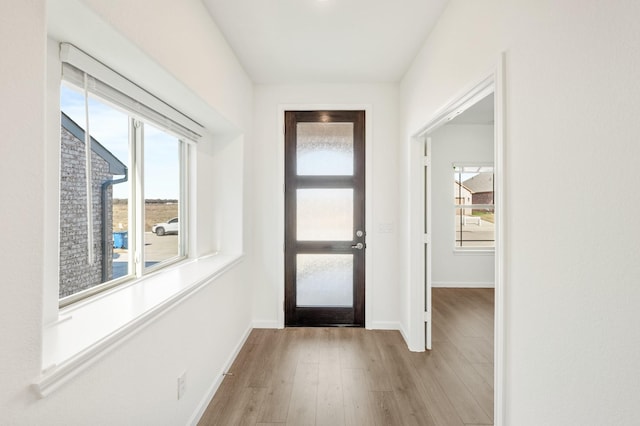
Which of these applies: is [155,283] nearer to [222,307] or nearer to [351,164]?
[222,307]

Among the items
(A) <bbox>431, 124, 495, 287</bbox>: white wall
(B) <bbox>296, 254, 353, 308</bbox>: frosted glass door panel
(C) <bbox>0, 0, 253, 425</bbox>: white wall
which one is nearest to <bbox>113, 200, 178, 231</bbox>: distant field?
(C) <bbox>0, 0, 253, 425</bbox>: white wall

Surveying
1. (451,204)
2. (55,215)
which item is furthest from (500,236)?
(451,204)

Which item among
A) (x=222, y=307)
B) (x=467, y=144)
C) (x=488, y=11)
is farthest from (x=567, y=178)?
(x=467, y=144)

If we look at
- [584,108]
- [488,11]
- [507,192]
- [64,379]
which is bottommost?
[64,379]

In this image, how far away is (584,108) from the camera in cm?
97

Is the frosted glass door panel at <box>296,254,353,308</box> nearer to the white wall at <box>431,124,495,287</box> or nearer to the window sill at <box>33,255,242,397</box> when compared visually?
the window sill at <box>33,255,242,397</box>

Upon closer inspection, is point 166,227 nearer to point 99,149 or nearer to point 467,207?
point 99,149

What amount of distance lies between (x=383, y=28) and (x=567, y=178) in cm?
185

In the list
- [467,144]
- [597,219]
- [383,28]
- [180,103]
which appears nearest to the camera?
[597,219]

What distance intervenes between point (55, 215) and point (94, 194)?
32 cm

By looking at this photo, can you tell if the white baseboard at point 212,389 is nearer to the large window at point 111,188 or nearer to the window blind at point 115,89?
the large window at point 111,188

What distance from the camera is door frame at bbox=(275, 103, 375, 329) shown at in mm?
3381

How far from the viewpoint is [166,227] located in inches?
89.8

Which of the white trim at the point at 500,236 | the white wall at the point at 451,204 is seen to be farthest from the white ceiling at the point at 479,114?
the white trim at the point at 500,236
